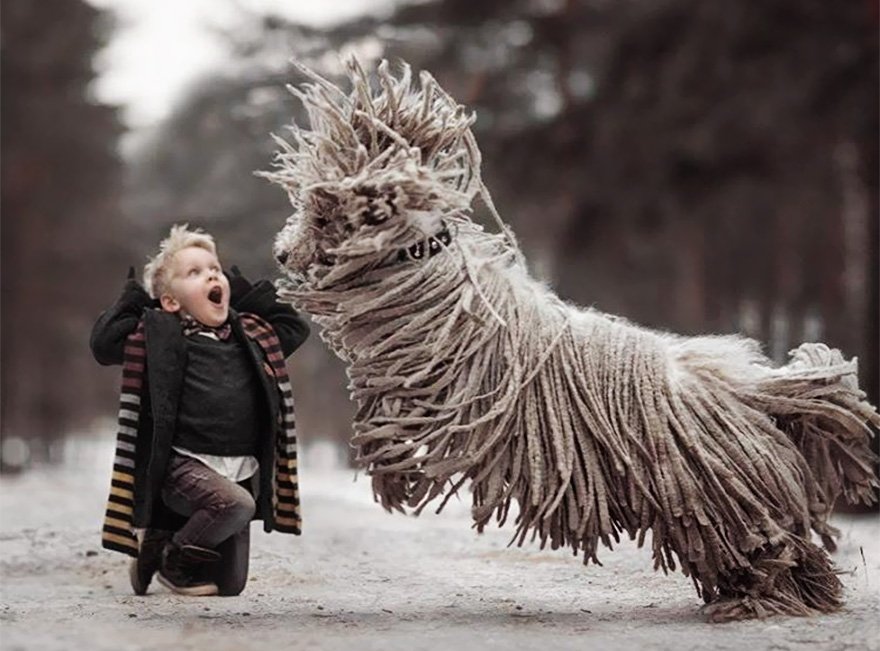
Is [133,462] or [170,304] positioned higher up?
[170,304]

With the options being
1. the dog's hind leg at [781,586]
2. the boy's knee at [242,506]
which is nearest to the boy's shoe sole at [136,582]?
the boy's knee at [242,506]

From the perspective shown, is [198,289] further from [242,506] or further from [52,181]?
[52,181]

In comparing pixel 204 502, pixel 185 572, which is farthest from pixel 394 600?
pixel 185 572

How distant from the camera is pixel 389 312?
12.4 feet

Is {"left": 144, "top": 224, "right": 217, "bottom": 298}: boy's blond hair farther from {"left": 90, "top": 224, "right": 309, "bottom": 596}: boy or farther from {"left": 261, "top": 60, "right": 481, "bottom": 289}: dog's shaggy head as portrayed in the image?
A: {"left": 261, "top": 60, "right": 481, "bottom": 289}: dog's shaggy head

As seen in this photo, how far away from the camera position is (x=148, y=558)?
4.39 metres

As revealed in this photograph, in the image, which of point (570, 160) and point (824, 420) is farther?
point (570, 160)

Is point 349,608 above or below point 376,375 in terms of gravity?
below

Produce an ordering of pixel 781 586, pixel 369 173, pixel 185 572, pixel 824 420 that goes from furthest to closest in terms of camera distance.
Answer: pixel 185 572
pixel 824 420
pixel 781 586
pixel 369 173

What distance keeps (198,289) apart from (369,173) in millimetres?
880

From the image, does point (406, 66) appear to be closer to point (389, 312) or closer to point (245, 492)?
point (389, 312)

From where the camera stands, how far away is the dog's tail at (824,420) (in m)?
3.96

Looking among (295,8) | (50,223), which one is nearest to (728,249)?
(295,8)

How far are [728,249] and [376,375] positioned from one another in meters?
11.6
